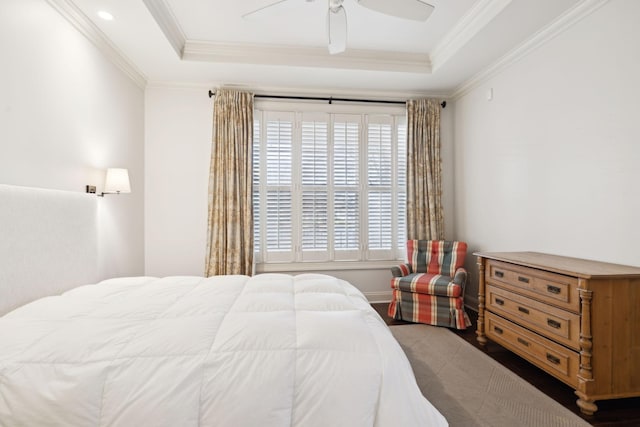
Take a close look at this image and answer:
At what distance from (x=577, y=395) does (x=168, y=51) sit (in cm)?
438

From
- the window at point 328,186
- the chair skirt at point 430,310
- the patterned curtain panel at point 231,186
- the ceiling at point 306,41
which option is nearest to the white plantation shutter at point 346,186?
the window at point 328,186

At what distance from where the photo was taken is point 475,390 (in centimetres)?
207

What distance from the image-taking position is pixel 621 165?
2.10 metres

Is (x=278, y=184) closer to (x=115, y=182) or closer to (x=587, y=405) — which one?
(x=115, y=182)

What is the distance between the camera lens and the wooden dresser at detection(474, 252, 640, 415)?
1809 millimetres

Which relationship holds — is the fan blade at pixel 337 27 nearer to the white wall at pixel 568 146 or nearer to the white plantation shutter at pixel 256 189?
the white plantation shutter at pixel 256 189

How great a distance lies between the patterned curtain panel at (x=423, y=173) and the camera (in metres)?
3.94

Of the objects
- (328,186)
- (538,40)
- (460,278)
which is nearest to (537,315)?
(460,278)

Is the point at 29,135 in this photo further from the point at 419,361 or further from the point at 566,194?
the point at 566,194

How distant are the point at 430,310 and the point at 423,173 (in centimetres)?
175

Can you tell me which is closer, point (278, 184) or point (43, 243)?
point (43, 243)

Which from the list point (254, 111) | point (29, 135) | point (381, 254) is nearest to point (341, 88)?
point (254, 111)

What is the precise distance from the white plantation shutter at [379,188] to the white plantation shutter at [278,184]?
1.05m

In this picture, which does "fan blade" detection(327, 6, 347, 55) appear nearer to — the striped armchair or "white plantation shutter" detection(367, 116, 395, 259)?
"white plantation shutter" detection(367, 116, 395, 259)
